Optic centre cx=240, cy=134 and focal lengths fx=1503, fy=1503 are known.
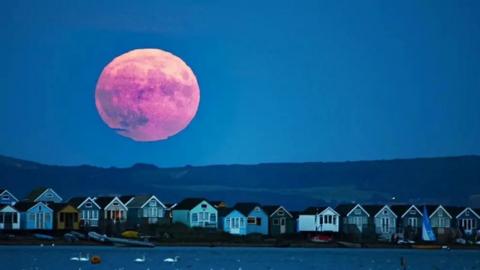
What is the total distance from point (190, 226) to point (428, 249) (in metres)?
30.6

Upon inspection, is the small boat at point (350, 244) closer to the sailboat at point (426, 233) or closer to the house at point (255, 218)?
the sailboat at point (426, 233)

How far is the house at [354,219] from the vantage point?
7411 inches

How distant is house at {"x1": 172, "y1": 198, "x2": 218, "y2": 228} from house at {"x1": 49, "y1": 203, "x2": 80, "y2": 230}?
1277cm

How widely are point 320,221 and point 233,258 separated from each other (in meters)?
39.7

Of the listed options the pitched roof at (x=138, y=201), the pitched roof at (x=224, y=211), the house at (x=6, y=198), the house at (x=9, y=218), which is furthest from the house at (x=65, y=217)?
the pitched roof at (x=224, y=211)

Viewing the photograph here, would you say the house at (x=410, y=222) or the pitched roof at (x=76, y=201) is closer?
the pitched roof at (x=76, y=201)

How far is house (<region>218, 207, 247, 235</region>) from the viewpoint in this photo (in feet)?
600

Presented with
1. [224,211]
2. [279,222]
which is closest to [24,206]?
[224,211]

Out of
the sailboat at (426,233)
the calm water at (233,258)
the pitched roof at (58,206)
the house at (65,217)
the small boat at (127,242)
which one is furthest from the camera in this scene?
the sailboat at (426,233)

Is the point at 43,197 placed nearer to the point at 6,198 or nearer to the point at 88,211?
the point at 6,198

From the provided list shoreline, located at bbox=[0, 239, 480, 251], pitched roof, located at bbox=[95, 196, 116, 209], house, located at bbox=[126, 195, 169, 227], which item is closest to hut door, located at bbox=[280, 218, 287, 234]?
shoreline, located at bbox=[0, 239, 480, 251]

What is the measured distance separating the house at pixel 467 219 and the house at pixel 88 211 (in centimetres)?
4651

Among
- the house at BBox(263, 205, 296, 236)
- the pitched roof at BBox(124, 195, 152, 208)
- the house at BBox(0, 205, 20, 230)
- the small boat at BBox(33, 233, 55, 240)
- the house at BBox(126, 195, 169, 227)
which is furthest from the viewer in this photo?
the house at BBox(263, 205, 296, 236)

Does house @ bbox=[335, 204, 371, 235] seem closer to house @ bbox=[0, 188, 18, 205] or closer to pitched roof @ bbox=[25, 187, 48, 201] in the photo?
pitched roof @ bbox=[25, 187, 48, 201]
